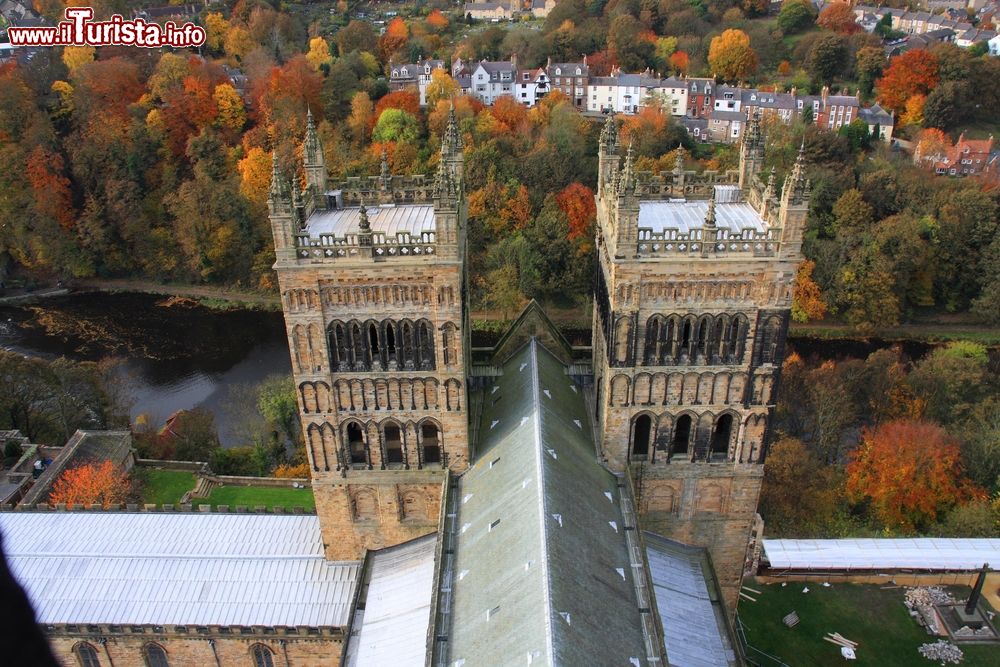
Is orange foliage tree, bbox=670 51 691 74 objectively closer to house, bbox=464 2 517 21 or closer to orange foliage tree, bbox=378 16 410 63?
orange foliage tree, bbox=378 16 410 63

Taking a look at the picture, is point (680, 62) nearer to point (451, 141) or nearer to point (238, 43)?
point (238, 43)

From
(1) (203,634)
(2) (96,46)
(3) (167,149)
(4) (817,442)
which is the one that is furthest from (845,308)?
(2) (96,46)

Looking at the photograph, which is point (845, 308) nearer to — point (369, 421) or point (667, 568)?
point (667, 568)

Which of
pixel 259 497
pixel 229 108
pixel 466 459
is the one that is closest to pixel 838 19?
pixel 229 108

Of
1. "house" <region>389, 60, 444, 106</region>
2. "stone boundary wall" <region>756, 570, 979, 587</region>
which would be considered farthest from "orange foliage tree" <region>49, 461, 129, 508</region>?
"house" <region>389, 60, 444, 106</region>

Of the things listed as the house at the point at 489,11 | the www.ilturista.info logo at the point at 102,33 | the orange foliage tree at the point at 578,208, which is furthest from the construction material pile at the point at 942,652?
the house at the point at 489,11

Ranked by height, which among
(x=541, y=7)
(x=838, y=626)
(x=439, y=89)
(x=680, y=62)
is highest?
(x=541, y=7)

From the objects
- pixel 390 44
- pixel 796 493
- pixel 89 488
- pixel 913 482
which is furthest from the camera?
pixel 390 44
